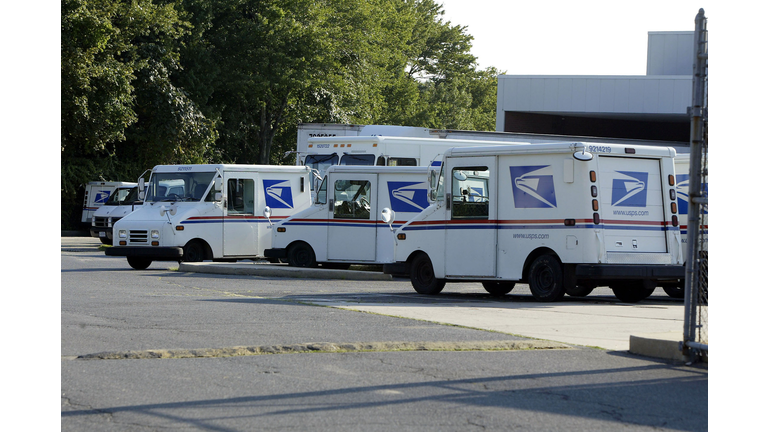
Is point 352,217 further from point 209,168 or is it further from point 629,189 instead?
point 629,189

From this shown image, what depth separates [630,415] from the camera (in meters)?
6.29

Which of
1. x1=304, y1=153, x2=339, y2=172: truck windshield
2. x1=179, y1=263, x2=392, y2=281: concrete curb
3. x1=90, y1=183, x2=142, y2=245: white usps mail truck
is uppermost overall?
x1=304, y1=153, x2=339, y2=172: truck windshield

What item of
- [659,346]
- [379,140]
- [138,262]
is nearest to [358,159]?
[379,140]

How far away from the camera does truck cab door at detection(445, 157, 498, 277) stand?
15039 mm

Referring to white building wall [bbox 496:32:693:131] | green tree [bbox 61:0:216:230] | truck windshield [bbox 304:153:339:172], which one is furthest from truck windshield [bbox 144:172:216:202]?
white building wall [bbox 496:32:693:131]

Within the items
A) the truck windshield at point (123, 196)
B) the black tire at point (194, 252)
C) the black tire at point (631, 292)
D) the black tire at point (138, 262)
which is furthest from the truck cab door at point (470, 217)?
the truck windshield at point (123, 196)

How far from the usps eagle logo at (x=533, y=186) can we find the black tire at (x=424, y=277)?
2136 millimetres

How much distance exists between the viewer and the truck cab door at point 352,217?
20250mm

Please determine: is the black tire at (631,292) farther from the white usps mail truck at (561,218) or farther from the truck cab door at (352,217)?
the truck cab door at (352,217)

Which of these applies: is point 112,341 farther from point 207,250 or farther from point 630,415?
point 207,250

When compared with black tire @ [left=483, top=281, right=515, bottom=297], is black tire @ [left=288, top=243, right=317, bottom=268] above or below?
above

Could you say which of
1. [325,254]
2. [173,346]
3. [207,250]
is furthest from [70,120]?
[173,346]

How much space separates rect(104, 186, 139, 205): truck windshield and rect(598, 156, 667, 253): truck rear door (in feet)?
76.2

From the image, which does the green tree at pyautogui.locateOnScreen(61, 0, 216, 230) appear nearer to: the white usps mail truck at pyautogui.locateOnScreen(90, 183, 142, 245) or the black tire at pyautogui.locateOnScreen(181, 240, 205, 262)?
the white usps mail truck at pyautogui.locateOnScreen(90, 183, 142, 245)
